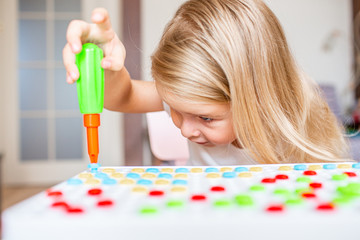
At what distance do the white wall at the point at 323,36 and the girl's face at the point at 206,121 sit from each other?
2.10 metres

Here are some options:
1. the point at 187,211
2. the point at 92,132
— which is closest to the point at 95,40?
the point at 92,132

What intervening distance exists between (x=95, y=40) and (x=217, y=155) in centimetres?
50

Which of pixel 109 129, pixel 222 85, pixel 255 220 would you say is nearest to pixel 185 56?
pixel 222 85

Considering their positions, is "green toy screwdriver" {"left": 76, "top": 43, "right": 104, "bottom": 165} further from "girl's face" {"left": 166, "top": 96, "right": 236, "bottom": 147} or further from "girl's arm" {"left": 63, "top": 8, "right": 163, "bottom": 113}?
"girl's face" {"left": 166, "top": 96, "right": 236, "bottom": 147}

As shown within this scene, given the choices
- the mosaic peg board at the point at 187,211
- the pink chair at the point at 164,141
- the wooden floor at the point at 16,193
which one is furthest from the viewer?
the wooden floor at the point at 16,193

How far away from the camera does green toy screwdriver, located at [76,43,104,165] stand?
1.60 feet

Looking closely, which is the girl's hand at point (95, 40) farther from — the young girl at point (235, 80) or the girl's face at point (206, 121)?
the girl's face at point (206, 121)

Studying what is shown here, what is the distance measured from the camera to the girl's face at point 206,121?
651mm

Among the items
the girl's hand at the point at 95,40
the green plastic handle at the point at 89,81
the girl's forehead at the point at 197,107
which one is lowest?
the girl's forehead at the point at 197,107

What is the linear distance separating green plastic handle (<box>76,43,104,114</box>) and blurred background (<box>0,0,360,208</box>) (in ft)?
6.92

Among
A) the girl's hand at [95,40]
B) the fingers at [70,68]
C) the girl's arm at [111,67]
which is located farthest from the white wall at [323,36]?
the fingers at [70,68]

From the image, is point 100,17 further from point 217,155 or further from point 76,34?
point 217,155

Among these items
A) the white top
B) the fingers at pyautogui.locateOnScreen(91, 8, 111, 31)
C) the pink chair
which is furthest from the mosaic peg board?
the pink chair

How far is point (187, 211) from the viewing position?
0.85 feet
